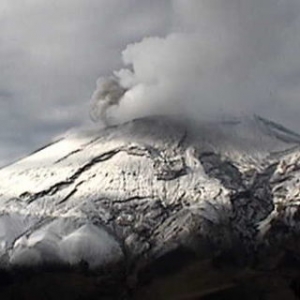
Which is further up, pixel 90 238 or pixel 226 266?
pixel 90 238

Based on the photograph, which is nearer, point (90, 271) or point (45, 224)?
point (90, 271)

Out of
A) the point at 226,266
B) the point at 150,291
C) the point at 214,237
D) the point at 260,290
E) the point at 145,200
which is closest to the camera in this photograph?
the point at 260,290

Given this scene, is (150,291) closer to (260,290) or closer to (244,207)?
(260,290)

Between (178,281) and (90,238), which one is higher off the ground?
(90,238)

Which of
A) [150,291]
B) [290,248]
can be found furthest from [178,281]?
[290,248]

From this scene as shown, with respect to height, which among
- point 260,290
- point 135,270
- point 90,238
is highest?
point 90,238

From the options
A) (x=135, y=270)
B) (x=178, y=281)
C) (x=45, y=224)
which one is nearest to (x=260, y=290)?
(x=178, y=281)

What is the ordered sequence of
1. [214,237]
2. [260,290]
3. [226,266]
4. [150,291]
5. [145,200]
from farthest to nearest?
[145,200], [214,237], [226,266], [150,291], [260,290]

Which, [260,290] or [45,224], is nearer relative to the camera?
[260,290]

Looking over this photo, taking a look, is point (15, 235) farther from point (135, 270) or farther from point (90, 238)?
point (135, 270)
